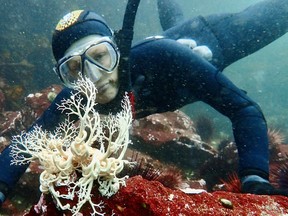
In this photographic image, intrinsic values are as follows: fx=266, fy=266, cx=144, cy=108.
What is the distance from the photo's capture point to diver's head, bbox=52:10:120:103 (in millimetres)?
3357

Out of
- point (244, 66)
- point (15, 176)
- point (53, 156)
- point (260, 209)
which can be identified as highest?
point (53, 156)

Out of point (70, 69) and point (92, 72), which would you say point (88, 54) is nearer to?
point (92, 72)

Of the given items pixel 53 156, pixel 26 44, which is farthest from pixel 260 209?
pixel 26 44

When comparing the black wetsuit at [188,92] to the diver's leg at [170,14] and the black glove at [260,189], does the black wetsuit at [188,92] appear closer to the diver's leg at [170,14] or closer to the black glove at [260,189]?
the black glove at [260,189]

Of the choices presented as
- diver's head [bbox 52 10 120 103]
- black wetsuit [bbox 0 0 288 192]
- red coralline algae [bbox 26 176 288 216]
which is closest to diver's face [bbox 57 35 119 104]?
diver's head [bbox 52 10 120 103]

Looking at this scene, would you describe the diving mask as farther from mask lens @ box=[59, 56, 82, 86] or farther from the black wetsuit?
the black wetsuit

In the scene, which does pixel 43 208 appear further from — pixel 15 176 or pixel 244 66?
pixel 244 66

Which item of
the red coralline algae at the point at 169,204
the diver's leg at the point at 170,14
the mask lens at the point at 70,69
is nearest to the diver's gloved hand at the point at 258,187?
the red coralline algae at the point at 169,204

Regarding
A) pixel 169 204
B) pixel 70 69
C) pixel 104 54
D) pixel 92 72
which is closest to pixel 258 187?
pixel 169 204

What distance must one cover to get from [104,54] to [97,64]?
0.23 metres

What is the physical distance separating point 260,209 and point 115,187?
102 cm

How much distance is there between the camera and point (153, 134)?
6.25 meters

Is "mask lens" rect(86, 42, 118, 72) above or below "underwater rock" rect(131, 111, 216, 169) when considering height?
above

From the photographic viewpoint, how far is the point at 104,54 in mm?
3479
